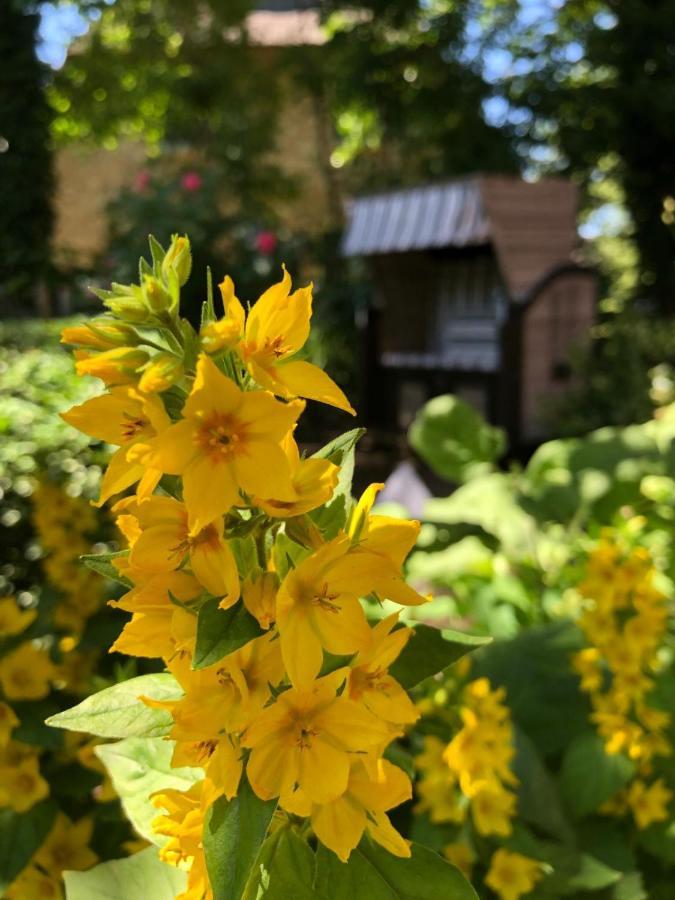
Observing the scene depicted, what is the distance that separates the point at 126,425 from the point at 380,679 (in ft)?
0.83

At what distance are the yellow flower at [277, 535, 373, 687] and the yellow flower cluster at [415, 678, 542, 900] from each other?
0.44 meters

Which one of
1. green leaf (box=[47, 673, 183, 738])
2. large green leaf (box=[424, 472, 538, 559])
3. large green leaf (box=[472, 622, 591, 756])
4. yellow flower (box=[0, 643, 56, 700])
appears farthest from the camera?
large green leaf (box=[424, 472, 538, 559])

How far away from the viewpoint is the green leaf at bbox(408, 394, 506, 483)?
2.64 meters

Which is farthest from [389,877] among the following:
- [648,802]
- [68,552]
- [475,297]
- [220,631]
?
[475,297]

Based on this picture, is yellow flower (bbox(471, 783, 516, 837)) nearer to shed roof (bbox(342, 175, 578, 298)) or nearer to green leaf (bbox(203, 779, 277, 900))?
green leaf (bbox(203, 779, 277, 900))

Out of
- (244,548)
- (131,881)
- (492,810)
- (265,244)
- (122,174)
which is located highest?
(122,174)

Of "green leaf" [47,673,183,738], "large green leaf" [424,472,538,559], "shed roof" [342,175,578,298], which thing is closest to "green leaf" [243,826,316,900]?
"green leaf" [47,673,183,738]

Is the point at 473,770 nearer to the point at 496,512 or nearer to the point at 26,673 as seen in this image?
the point at 26,673

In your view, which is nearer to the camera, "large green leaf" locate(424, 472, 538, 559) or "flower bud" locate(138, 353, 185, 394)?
"flower bud" locate(138, 353, 185, 394)

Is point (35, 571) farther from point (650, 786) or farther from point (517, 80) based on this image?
point (517, 80)

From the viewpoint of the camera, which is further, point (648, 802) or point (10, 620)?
point (648, 802)

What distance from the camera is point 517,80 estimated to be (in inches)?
386

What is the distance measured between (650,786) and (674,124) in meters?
8.64

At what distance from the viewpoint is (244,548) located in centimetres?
59
